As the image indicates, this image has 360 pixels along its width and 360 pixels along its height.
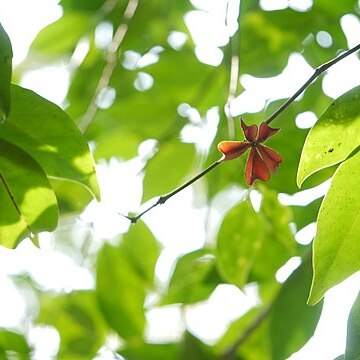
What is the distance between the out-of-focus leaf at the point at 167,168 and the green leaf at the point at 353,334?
1.81ft

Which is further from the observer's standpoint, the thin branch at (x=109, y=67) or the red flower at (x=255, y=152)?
the thin branch at (x=109, y=67)

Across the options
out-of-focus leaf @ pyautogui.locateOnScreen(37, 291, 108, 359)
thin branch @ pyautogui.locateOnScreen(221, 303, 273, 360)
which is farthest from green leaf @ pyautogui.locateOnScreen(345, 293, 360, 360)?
out-of-focus leaf @ pyautogui.locateOnScreen(37, 291, 108, 359)

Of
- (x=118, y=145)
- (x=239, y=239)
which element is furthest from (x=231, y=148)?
(x=118, y=145)

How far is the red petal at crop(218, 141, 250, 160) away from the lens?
2.08 ft

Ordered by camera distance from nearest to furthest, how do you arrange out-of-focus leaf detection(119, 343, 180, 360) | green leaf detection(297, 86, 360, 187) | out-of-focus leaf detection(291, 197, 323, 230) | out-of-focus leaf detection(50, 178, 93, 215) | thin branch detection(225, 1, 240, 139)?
green leaf detection(297, 86, 360, 187), thin branch detection(225, 1, 240, 139), out-of-focus leaf detection(291, 197, 323, 230), out-of-focus leaf detection(119, 343, 180, 360), out-of-focus leaf detection(50, 178, 93, 215)

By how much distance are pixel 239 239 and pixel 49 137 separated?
0.96ft

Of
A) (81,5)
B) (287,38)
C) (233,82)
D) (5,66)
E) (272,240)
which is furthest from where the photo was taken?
(81,5)

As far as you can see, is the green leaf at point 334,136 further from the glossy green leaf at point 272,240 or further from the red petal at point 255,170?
the glossy green leaf at point 272,240

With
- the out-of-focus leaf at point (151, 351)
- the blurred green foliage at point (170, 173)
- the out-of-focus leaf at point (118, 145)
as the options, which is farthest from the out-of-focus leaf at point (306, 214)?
the out-of-focus leaf at point (118, 145)

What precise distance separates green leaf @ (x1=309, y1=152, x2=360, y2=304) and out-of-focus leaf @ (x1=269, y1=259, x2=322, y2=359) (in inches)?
9.5

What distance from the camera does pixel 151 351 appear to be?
108 cm

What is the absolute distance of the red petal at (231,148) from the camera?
63 centimetres

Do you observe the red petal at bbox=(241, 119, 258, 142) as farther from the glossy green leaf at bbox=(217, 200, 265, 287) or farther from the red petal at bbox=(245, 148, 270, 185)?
the glossy green leaf at bbox=(217, 200, 265, 287)

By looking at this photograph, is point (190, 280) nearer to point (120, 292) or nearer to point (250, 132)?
point (120, 292)
